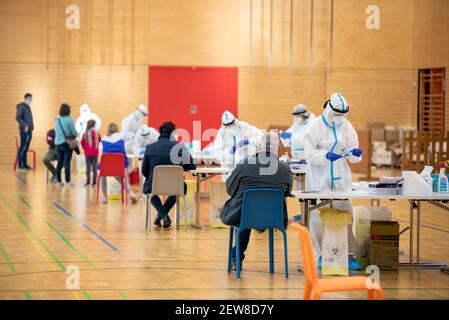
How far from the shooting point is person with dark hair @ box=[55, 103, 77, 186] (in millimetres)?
17406

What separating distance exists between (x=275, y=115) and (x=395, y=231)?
15034mm

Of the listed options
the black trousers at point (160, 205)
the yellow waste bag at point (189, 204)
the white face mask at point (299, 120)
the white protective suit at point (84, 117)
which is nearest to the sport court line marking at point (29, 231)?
the black trousers at point (160, 205)

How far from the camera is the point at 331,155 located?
886 cm

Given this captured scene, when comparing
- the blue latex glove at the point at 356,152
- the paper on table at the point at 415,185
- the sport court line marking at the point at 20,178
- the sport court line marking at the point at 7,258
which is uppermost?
the blue latex glove at the point at 356,152

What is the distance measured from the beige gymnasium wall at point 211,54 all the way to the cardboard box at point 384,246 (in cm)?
1492

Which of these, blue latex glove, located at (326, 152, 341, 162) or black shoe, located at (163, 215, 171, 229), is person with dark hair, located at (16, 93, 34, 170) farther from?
blue latex glove, located at (326, 152, 341, 162)

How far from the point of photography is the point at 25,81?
23.2 metres

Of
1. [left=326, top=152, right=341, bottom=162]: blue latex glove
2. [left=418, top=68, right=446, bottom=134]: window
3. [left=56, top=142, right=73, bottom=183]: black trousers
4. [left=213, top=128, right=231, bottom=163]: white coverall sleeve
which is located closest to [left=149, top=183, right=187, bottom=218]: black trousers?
[left=213, top=128, right=231, bottom=163]: white coverall sleeve

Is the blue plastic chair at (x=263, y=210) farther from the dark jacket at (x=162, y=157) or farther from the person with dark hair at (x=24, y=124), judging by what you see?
the person with dark hair at (x=24, y=124)

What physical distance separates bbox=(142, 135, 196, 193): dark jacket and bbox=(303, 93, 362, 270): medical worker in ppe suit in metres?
2.81

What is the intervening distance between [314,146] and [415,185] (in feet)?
3.56

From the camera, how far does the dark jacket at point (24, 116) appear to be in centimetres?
2111

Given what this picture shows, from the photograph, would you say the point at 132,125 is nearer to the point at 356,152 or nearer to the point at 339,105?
the point at 339,105

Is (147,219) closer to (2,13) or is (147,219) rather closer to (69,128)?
(69,128)
